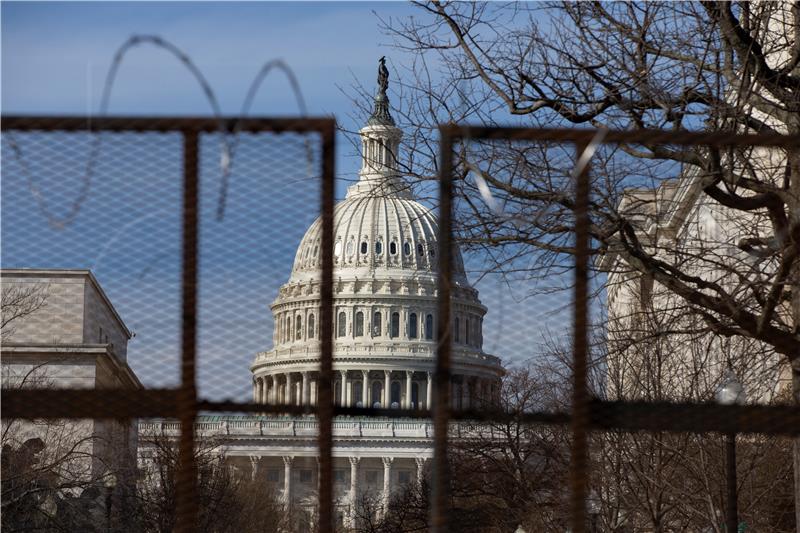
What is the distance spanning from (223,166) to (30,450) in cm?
2984

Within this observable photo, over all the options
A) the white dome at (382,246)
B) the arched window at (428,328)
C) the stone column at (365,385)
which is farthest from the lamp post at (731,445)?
the arched window at (428,328)

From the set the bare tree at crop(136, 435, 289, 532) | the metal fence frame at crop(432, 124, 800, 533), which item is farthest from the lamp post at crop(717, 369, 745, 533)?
the bare tree at crop(136, 435, 289, 532)

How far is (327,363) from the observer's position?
739 cm

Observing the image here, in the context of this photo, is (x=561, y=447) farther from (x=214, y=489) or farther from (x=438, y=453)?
(x=438, y=453)

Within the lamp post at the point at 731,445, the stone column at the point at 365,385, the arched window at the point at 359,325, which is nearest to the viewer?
the lamp post at the point at 731,445

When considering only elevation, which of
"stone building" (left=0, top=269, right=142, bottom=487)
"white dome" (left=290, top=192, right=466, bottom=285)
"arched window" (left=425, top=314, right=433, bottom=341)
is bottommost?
"stone building" (left=0, top=269, right=142, bottom=487)

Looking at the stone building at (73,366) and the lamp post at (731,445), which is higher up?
the stone building at (73,366)

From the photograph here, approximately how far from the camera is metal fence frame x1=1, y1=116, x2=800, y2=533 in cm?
729

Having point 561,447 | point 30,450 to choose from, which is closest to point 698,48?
point 561,447

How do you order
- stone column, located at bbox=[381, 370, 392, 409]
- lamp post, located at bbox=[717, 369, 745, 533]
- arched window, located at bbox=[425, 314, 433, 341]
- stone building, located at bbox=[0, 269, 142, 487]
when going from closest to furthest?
lamp post, located at bbox=[717, 369, 745, 533], stone building, located at bbox=[0, 269, 142, 487], stone column, located at bbox=[381, 370, 392, 409], arched window, located at bbox=[425, 314, 433, 341]

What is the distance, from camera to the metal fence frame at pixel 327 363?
7.29m

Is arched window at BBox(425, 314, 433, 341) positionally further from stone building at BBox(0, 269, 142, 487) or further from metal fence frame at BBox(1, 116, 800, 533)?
metal fence frame at BBox(1, 116, 800, 533)

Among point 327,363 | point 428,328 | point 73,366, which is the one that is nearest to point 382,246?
point 428,328

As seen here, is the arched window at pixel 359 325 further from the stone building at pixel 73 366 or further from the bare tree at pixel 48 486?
the bare tree at pixel 48 486
